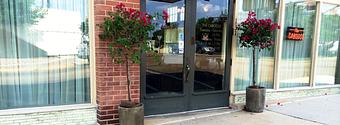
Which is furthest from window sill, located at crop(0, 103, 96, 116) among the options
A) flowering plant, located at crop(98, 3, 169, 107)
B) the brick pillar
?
flowering plant, located at crop(98, 3, 169, 107)

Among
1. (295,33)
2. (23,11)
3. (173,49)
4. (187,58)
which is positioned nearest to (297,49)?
(295,33)

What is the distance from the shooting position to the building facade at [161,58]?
3.14 meters

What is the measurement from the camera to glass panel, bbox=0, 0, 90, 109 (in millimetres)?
3047

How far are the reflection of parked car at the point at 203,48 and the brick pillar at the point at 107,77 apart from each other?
1.25m

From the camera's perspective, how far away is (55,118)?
10.8 feet

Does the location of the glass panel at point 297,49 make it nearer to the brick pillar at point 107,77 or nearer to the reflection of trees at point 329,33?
the reflection of trees at point 329,33

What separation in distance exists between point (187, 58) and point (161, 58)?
453 millimetres

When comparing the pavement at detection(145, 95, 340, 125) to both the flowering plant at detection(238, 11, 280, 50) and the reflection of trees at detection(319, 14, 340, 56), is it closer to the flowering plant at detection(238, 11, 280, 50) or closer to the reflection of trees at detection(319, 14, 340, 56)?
the flowering plant at detection(238, 11, 280, 50)

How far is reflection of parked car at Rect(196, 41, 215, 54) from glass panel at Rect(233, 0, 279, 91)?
1.88 feet

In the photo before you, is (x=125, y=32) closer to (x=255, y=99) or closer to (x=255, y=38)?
(x=255, y=38)

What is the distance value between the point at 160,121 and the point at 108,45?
1.41 metres

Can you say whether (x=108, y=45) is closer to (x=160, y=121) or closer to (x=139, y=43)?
(x=139, y=43)

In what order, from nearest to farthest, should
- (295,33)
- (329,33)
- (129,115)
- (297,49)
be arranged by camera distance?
(129,115) < (295,33) < (297,49) < (329,33)

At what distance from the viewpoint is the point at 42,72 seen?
3.24 m
